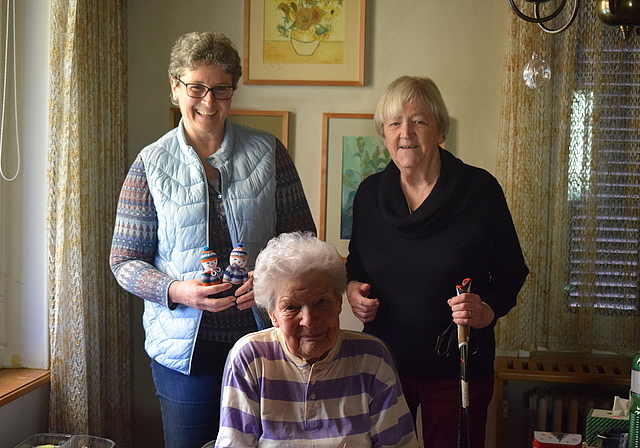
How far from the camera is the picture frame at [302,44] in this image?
2.87 m

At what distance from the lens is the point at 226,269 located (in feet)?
5.78

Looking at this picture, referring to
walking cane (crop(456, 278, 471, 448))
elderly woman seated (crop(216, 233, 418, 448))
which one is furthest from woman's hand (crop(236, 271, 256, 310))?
walking cane (crop(456, 278, 471, 448))

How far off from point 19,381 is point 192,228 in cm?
98

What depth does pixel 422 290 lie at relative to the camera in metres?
1.86

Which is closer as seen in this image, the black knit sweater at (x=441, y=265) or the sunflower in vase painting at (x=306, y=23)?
the black knit sweater at (x=441, y=265)

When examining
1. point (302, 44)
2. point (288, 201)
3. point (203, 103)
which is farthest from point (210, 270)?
point (302, 44)

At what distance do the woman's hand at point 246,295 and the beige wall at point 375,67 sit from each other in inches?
48.6

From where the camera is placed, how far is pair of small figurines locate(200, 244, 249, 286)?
5.67 feet

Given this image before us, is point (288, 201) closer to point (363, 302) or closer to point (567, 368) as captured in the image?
point (363, 302)

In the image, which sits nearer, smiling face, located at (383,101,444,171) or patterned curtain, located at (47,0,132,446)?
smiling face, located at (383,101,444,171)

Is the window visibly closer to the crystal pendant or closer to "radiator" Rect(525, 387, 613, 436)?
"radiator" Rect(525, 387, 613, 436)

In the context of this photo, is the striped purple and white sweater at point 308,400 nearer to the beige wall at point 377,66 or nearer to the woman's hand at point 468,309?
the woman's hand at point 468,309

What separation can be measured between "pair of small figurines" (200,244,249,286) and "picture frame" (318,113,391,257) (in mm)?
1238

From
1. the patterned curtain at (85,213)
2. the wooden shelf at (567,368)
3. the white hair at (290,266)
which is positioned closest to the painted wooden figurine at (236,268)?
the white hair at (290,266)
